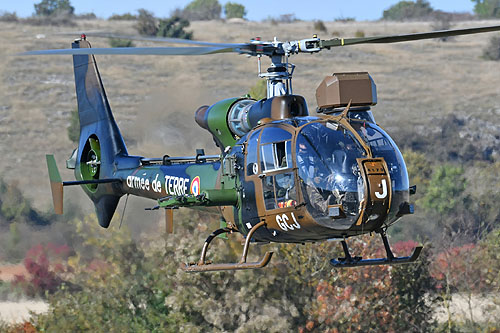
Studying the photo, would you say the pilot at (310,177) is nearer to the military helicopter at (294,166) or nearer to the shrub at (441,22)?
the military helicopter at (294,166)

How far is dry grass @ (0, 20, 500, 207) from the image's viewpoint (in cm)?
5947

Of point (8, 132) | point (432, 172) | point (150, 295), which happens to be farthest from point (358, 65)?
point (150, 295)

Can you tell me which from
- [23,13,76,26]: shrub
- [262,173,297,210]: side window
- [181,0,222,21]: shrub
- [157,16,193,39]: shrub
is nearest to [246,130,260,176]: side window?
[262,173,297,210]: side window

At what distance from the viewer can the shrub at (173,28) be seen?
75938mm

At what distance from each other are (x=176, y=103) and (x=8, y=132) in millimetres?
22037

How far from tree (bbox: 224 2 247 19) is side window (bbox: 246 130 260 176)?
281 ft

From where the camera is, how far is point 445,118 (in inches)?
2559

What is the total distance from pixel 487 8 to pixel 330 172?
286ft

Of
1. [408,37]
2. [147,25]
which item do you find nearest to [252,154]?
[408,37]

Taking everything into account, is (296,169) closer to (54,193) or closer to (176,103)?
(54,193)

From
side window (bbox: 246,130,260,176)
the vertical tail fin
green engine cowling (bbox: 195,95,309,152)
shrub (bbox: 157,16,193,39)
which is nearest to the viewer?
side window (bbox: 246,130,260,176)

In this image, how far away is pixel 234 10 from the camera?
4016 inches

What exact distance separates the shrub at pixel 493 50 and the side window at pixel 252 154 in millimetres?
63709

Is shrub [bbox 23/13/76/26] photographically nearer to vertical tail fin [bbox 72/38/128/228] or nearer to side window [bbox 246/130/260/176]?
vertical tail fin [bbox 72/38/128/228]
